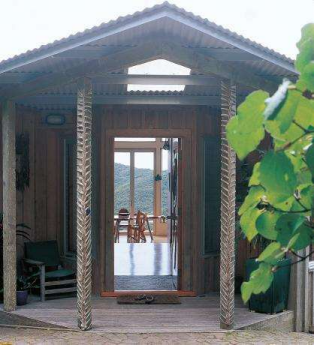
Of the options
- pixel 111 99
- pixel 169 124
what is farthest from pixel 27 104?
pixel 169 124

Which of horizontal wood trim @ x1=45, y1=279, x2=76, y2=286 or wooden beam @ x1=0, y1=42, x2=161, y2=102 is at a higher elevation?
wooden beam @ x1=0, y1=42, x2=161, y2=102

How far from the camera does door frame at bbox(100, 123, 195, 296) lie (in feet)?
24.5

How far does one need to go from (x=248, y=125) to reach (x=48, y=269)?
23.9 feet

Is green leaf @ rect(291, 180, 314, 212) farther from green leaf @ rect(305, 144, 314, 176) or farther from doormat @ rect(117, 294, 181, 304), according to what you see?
doormat @ rect(117, 294, 181, 304)

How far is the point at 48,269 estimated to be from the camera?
25.0 feet

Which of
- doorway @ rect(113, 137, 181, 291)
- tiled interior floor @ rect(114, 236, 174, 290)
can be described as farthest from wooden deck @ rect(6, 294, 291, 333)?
doorway @ rect(113, 137, 181, 291)

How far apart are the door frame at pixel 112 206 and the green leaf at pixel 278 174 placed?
678cm

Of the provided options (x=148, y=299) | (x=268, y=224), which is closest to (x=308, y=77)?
(x=268, y=224)

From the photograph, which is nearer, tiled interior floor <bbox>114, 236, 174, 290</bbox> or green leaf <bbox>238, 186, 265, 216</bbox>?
green leaf <bbox>238, 186, 265, 216</bbox>

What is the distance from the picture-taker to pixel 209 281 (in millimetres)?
7711

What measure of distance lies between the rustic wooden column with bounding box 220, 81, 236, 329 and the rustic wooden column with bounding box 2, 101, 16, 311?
2375 millimetres

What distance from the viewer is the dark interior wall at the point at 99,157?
24.5ft

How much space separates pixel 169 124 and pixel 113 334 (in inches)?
117

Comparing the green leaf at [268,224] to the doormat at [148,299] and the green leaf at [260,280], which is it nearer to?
the green leaf at [260,280]
